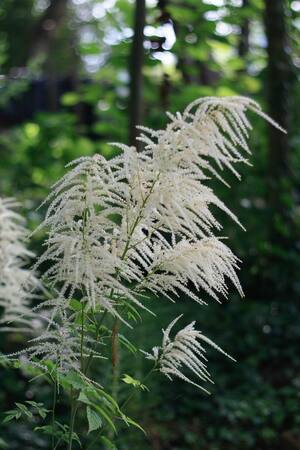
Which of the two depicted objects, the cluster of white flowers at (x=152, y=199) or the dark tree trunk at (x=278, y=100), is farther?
the dark tree trunk at (x=278, y=100)

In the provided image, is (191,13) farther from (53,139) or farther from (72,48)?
(72,48)

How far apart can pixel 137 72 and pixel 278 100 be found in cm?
177

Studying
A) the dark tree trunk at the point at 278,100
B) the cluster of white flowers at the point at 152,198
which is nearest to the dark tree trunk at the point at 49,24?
the dark tree trunk at the point at 278,100

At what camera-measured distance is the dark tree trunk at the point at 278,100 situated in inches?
281

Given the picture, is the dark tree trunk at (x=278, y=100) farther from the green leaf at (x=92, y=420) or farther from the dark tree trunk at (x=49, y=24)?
the dark tree trunk at (x=49, y=24)

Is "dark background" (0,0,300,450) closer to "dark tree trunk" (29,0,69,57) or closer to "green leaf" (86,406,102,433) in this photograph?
"green leaf" (86,406,102,433)

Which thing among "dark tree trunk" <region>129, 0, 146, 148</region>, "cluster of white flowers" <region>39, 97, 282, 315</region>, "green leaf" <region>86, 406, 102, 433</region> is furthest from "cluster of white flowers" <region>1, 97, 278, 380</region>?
"dark tree trunk" <region>129, 0, 146, 148</region>

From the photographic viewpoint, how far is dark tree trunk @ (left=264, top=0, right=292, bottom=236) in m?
7.14

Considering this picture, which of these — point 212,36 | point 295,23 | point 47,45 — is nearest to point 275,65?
point 212,36

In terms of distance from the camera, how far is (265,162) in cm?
766

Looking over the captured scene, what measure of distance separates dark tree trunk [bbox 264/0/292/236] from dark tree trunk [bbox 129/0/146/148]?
1.62 meters

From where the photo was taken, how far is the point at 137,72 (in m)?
6.25

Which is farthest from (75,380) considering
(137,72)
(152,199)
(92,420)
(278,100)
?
(278,100)

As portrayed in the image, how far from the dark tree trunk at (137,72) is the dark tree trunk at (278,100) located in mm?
1615
